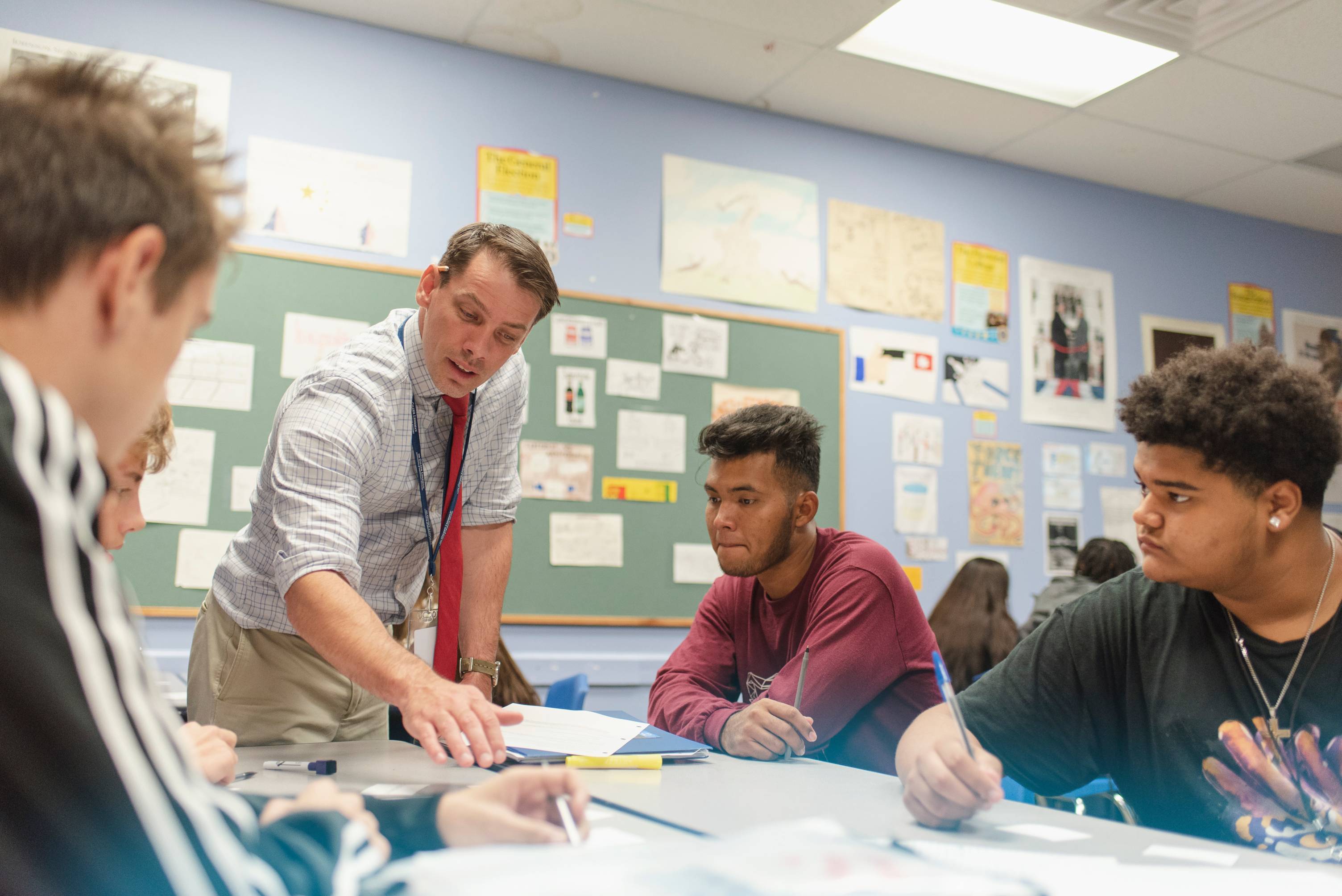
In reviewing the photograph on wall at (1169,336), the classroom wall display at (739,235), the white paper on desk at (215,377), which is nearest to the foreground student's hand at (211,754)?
Result: the white paper on desk at (215,377)

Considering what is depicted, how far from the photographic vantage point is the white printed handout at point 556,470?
3.14m

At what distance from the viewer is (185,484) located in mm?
2736

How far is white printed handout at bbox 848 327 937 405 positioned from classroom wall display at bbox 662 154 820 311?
0.26 m

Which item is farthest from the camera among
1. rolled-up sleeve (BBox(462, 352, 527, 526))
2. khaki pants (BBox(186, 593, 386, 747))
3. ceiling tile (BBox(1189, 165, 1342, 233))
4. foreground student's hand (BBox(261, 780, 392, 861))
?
ceiling tile (BBox(1189, 165, 1342, 233))

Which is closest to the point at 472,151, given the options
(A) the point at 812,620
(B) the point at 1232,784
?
(A) the point at 812,620

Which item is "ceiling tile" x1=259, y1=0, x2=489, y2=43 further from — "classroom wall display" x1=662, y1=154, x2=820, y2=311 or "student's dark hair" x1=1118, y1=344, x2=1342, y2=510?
"student's dark hair" x1=1118, y1=344, x2=1342, y2=510

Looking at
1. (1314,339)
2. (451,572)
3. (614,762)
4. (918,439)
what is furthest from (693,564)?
(1314,339)

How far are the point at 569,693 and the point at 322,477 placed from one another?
4.10 feet

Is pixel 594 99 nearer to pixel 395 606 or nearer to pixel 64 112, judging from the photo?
pixel 395 606

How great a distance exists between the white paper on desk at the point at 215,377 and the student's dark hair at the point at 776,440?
57.8 inches

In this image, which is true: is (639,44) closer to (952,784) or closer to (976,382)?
(976,382)

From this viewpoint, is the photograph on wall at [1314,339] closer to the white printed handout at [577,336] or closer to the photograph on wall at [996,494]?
the photograph on wall at [996,494]

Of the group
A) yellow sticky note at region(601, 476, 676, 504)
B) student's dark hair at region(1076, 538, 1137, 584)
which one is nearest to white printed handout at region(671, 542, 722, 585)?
yellow sticky note at region(601, 476, 676, 504)

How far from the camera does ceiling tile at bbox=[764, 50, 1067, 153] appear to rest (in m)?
3.34
